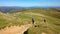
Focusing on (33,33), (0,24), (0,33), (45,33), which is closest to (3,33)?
(0,33)

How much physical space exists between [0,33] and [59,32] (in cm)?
2036

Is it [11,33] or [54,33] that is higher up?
[11,33]

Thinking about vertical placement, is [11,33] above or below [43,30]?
above

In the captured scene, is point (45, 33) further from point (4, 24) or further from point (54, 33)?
point (4, 24)

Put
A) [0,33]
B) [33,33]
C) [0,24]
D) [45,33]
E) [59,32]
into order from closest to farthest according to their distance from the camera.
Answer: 1. [0,33]
2. [0,24]
3. [33,33]
4. [45,33]
5. [59,32]

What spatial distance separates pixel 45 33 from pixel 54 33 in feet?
Answer: 9.61

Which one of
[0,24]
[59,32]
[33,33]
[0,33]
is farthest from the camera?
[59,32]

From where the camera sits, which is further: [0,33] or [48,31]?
[48,31]

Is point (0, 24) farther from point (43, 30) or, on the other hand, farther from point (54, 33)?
point (54, 33)

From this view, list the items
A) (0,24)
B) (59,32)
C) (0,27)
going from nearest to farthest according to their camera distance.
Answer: (0,27) < (0,24) < (59,32)

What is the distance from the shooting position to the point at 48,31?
3481 cm

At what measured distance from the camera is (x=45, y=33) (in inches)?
1310

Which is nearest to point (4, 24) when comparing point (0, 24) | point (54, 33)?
point (0, 24)

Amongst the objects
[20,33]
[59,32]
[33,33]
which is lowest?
[59,32]
